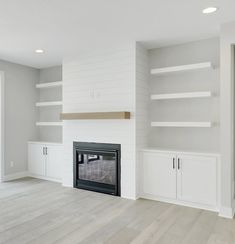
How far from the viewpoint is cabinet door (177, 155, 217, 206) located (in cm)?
352

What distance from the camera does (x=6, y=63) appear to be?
5402mm

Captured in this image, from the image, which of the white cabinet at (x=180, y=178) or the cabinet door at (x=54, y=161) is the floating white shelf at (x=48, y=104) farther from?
the white cabinet at (x=180, y=178)

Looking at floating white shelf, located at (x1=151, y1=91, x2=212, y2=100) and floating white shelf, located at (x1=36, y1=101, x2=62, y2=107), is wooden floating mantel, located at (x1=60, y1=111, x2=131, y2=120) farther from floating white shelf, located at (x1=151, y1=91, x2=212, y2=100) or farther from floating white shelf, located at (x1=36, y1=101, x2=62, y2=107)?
floating white shelf, located at (x1=36, y1=101, x2=62, y2=107)

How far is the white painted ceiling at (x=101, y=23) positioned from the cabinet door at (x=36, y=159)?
7.75ft

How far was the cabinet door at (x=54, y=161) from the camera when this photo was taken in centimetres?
526

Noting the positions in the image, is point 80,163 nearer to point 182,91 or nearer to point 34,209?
point 34,209

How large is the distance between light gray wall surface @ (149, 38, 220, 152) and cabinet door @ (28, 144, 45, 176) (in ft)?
9.05

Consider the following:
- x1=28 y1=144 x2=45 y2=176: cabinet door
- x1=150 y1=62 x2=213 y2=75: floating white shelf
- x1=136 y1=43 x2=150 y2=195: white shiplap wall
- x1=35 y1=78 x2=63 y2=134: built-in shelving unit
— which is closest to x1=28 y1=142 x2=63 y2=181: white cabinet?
x1=28 y1=144 x2=45 y2=176: cabinet door

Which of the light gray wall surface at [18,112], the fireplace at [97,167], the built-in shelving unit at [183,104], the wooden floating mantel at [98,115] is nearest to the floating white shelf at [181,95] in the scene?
the built-in shelving unit at [183,104]

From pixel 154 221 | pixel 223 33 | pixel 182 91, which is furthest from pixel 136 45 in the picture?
pixel 154 221

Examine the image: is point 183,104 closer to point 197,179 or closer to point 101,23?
point 197,179

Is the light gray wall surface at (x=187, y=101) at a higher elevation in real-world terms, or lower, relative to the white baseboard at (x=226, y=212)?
higher

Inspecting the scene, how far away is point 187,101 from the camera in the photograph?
13.6 feet

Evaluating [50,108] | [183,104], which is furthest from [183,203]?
[50,108]
